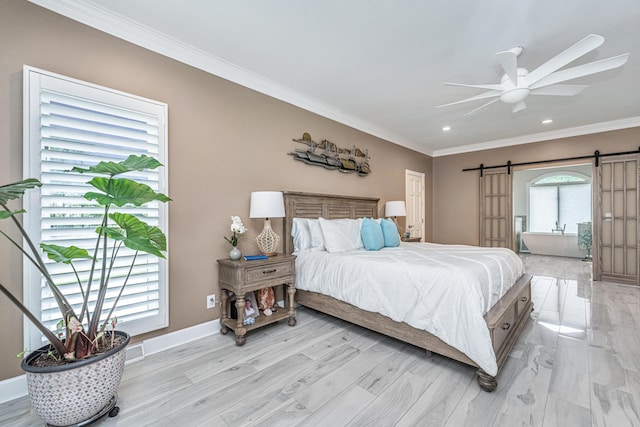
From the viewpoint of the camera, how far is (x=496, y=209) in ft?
18.3

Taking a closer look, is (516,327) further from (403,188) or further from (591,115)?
(591,115)

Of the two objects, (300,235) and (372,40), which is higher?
(372,40)

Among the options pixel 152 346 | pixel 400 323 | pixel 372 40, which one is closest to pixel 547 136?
pixel 372 40

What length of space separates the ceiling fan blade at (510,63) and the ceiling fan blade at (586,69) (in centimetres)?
23

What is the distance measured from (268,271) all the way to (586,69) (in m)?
3.10

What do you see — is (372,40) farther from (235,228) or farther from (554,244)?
(554,244)

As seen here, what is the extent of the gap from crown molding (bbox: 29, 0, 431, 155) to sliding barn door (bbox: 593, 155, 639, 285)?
4.80 meters

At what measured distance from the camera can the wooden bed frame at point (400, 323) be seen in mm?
1872

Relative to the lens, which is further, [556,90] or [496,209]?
[496,209]

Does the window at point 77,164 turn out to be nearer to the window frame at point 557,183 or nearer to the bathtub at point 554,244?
the bathtub at point 554,244

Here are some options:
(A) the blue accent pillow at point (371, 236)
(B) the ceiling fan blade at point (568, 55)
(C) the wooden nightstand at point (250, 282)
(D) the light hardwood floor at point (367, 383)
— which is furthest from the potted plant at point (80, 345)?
(B) the ceiling fan blade at point (568, 55)

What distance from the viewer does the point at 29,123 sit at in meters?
1.67

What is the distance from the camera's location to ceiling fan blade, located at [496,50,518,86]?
194cm

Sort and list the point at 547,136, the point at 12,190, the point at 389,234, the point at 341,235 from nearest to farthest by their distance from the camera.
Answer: the point at 12,190 → the point at 341,235 → the point at 389,234 → the point at 547,136
